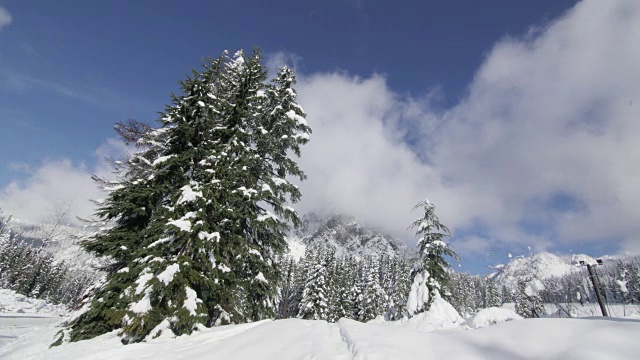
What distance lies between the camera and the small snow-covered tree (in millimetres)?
19156

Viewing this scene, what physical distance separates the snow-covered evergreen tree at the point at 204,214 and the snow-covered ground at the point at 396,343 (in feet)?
4.05

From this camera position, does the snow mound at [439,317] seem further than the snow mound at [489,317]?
Yes

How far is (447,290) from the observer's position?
20.6 meters

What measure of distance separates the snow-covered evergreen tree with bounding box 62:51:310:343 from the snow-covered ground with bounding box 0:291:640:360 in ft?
4.05

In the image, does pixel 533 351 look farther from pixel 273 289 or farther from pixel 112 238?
pixel 112 238

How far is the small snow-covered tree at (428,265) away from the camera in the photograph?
754 inches

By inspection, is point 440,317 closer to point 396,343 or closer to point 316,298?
point 396,343

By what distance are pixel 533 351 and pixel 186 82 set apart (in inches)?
591

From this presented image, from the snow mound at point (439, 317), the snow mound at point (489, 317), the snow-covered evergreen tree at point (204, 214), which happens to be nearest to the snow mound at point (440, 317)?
the snow mound at point (439, 317)

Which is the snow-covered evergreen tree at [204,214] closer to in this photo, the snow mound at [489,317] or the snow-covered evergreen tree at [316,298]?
the snow mound at [489,317]

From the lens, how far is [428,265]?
784 inches

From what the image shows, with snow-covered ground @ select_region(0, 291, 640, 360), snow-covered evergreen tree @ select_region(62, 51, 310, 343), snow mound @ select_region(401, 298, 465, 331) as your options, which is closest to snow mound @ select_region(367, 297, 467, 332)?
snow mound @ select_region(401, 298, 465, 331)

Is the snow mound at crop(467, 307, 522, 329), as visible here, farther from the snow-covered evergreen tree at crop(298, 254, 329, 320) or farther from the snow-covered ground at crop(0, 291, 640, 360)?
the snow-covered evergreen tree at crop(298, 254, 329, 320)

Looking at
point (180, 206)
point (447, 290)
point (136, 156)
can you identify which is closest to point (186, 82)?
point (136, 156)
